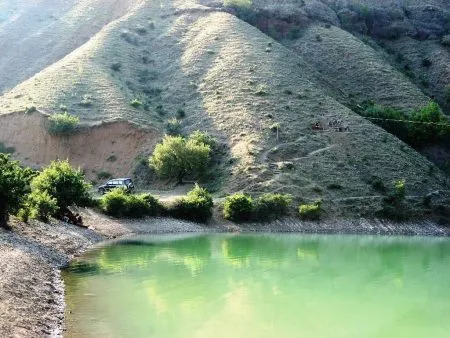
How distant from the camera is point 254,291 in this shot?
24.4m

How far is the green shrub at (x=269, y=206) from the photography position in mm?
51594

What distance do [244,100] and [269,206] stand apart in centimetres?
2012

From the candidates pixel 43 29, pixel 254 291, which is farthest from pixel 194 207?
pixel 43 29

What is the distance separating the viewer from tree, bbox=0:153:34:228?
95.8 feet

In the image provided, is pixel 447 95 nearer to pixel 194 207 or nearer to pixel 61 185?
pixel 194 207

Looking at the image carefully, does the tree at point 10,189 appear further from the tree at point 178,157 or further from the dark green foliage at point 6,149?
the dark green foliage at point 6,149

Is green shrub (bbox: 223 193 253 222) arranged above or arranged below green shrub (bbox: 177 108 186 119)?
below

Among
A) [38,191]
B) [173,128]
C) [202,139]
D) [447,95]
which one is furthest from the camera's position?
[447,95]

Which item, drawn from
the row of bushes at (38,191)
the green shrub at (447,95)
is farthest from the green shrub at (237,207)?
the green shrub at (447,95)

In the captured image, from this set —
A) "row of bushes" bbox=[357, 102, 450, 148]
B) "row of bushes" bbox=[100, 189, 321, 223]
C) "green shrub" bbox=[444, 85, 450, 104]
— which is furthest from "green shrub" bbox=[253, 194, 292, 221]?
"green shrub" bbox=[444, 85, 450, 104]

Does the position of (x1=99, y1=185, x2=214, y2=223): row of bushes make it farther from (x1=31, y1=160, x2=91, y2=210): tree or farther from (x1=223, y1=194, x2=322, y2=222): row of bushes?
(x1=31, y1=160, x2=91, y2=210): tree

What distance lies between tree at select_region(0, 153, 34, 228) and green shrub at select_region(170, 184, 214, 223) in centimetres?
2077

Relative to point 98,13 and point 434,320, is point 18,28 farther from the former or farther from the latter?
point 434,320

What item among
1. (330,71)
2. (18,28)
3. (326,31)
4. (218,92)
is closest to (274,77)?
(218,92)
